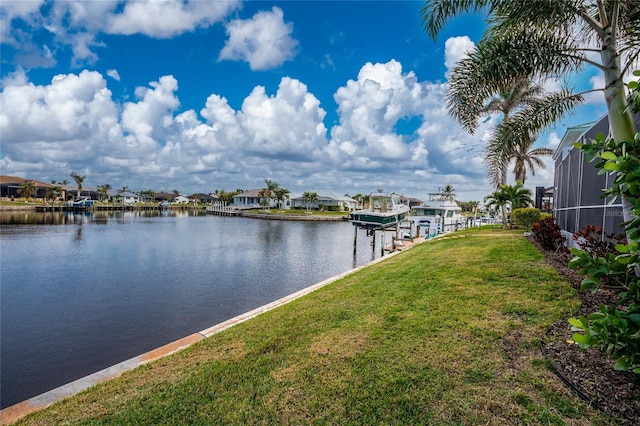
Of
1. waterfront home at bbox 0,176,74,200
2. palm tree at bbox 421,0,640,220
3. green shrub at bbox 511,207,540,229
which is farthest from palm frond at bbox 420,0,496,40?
waterfront home at bbox 0,176,74,200

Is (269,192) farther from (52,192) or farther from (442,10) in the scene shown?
(442,10)

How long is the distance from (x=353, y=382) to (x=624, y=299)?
291 cm

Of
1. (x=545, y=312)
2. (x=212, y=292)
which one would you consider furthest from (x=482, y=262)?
(x=212, y=292)

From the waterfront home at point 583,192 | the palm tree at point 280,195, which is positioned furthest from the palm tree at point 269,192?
the waterfront home at point 583,192

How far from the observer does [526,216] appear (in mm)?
19094

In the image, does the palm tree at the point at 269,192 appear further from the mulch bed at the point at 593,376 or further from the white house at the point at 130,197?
the mulch bed at the point at 593,376

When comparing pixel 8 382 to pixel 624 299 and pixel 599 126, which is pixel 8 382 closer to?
pixel 624 299

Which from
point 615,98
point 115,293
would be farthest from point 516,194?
point 115,293

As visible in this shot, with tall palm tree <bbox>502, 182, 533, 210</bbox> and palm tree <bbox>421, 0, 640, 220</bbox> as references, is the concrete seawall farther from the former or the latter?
tall palm tree <bbox>502, 182, 533, 210</bbox>

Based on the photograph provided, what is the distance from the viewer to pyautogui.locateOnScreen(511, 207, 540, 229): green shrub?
18.6 m

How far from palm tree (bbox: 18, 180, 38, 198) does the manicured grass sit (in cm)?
10799

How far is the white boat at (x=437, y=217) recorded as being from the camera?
30969mm

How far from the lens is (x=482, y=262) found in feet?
30.5

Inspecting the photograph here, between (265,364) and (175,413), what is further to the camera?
(265,364)
